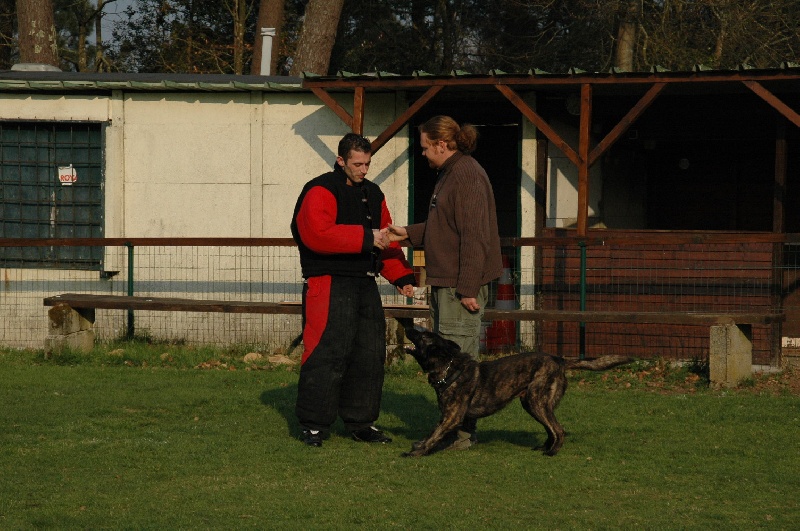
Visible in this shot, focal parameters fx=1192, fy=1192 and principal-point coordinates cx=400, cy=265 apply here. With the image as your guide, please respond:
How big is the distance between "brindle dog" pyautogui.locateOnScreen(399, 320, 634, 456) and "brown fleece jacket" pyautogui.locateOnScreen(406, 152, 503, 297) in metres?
0.39

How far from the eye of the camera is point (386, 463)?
7.08 metres

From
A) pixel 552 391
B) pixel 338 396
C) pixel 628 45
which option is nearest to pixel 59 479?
pixel 338 396

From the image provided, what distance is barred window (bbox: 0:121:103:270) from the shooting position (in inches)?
526

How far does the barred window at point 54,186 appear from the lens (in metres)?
13.4

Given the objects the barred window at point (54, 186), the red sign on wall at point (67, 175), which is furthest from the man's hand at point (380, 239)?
the red sign on wall at point (67, 175)

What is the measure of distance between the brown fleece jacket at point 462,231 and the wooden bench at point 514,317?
11.9 ft

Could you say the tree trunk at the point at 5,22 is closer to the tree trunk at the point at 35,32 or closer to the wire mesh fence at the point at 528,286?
the tree trunk at the point at 35,32

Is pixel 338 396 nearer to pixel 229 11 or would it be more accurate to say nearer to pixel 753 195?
pixel 753 195

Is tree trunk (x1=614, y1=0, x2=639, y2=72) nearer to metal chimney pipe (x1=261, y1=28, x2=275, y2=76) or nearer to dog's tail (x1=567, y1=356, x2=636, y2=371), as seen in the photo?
metal chimney pipe (x1=261, y1=28, x2=275, y2=76)

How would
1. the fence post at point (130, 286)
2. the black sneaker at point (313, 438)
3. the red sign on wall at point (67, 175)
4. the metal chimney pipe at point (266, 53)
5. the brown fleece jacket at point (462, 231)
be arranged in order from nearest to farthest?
the brown fleece jacket at point (462, 231), the black sneaker at point (313, 438), the fence post at point (130, 286), the red sign on wall at point (67, 175), the metal chimney pipe at point (266, 53)

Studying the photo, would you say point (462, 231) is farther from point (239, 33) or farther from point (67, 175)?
point (239, 33)

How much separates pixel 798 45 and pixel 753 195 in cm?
828

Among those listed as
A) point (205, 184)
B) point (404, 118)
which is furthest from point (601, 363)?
point (205, 184)

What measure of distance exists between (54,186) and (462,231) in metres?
7.61
